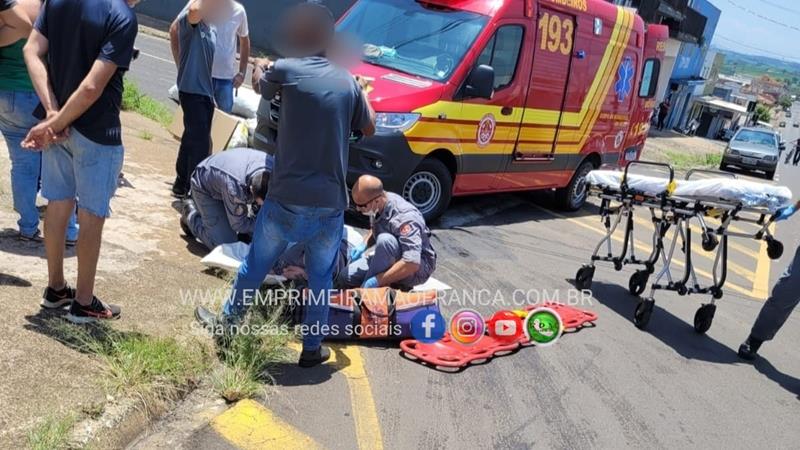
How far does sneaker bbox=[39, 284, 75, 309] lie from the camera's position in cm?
359

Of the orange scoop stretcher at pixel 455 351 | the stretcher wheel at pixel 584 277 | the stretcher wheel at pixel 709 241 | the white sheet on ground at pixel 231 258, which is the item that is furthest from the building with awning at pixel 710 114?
the white sheet on ground at pixel 231 258

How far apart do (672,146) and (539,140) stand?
2546 cm

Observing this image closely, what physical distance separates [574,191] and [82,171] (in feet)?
24.6

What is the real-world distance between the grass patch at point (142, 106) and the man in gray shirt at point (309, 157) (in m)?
6.23

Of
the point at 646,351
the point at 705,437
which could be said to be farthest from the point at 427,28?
the point at 705,437

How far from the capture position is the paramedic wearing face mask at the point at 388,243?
15.4 ft

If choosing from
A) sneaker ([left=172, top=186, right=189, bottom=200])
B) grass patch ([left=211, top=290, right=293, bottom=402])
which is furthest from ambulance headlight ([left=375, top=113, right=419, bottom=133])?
grass patch ([left=211, top=290, right=293, bottom=402])

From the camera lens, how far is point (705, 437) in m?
3.94

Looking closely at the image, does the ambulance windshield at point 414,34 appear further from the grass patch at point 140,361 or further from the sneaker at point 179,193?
the grass patch at point 140,361

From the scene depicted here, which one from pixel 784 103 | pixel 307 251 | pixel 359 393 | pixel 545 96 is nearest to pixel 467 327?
pixel 359 393

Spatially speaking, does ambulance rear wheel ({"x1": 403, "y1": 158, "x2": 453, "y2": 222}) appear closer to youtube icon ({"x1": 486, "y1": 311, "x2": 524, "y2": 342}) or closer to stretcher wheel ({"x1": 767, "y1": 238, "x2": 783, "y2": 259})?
youtube icon ({"x1": 486, "y1": 311, "x2": 524, "y2": 342})

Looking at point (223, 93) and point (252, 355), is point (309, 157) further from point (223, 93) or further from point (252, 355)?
point (223, 93)

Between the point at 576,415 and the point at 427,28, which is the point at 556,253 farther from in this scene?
the point at 576,415

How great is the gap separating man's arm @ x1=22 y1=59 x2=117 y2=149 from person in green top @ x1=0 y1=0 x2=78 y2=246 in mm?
1061
